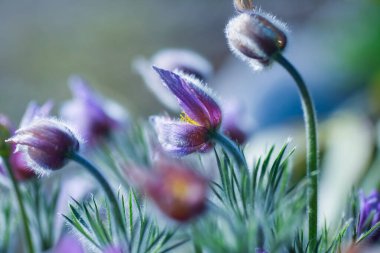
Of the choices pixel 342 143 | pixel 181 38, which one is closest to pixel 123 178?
pixel 342 143

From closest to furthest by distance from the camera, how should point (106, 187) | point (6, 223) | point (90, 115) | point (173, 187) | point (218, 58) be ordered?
point (173, 187) < point (106, 187) < point (6, 223) < point (90, 115) < point (218, 58)

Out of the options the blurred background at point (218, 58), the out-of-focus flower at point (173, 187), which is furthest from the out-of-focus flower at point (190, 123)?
the blurred background at point (218, 58)

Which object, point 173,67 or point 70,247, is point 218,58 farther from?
point 70,247

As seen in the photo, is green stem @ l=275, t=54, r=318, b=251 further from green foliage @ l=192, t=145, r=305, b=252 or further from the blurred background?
the blurred background

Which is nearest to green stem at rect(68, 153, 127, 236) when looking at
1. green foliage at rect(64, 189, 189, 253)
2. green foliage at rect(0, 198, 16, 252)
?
green foliage at rect(64, 189, 189, 253)

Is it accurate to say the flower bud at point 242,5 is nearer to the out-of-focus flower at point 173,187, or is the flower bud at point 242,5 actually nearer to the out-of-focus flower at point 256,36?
the out-of-focus flower at point 256,36

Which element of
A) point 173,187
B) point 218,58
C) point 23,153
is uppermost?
point 218,58

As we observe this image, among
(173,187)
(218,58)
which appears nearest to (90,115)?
(173,187)

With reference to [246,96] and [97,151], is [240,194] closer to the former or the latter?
[97,151]
